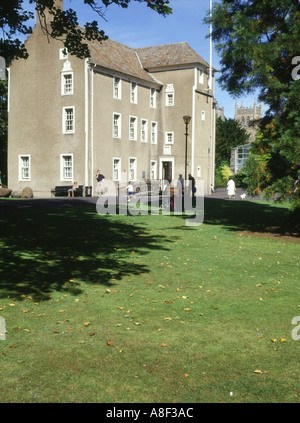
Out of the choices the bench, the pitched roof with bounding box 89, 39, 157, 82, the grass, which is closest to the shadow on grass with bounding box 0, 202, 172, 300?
the grass

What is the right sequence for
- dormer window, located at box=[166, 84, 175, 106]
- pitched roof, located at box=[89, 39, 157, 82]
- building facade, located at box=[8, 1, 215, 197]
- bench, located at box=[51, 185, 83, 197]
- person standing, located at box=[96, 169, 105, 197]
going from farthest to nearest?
dormer window, located at box=[166, 84, 175, 106]
pitched roof, located at box=[89, 39, 157, 82]
building facade, located at box=[8, 1, 215, 197]
bench, located at box=[51, 185, 83, 197]
person standing, located at box=[96, 169, 105, 197]

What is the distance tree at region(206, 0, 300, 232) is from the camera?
1368 centimetres

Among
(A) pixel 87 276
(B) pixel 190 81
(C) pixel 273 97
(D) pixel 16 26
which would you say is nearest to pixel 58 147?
(B) pixel 190 81

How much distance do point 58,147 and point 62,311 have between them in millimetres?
32274

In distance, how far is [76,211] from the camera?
2100 centimetres

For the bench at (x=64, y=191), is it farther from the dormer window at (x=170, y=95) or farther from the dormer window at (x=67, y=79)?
the dormer window at (x=170, y=95)

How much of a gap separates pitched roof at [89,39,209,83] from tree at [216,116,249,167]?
2752cm

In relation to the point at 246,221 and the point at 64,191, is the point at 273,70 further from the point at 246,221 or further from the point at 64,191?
the point at 64,191

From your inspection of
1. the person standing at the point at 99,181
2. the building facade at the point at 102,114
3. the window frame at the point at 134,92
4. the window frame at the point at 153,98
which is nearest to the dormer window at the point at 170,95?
the building facade at the point at 102,114

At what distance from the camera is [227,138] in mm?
74000

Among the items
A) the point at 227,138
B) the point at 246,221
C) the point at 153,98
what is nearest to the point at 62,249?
the point at 246,221

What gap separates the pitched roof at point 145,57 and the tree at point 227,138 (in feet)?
90.3

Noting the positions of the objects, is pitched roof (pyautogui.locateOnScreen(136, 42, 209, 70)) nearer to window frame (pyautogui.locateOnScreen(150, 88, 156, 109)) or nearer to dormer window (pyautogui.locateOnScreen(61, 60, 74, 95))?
window frame (pyautogui.locateOnScreen(150, 88, 156, 109))

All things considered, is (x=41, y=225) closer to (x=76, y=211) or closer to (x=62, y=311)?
(x=76, y=211)
